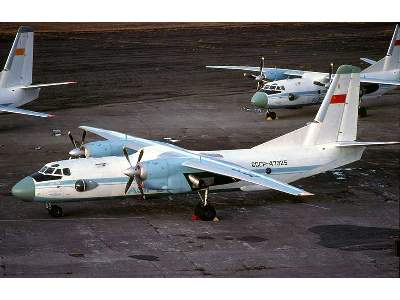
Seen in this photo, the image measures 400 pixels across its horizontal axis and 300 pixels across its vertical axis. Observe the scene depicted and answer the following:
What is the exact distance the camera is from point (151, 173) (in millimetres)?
38406

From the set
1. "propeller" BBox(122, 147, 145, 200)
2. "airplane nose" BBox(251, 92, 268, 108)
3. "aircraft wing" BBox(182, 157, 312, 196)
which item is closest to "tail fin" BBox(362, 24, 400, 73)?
"airplane nose" BBox(251, 92, 268, 108)

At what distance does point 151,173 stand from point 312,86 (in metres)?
27.5

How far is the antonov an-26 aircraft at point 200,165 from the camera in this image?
3866 centimetres

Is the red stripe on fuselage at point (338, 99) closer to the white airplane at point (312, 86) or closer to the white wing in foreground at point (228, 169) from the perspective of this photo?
the white wing in foreground at point (228, 169)

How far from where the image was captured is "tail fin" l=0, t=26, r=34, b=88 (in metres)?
58.2

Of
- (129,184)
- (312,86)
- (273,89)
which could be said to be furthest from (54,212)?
(312,86)

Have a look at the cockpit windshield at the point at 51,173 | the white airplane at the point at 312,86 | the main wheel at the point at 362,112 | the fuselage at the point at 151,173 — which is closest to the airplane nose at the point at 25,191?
the fuselage at the point at 151,173

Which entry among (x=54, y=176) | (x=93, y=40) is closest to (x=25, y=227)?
(x=54, y=176)

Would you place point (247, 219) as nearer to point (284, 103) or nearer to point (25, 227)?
point (25, 227)

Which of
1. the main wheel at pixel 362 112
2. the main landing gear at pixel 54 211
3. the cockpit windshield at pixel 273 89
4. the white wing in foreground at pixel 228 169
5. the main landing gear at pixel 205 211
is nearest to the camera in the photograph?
the white wing in foreground at pixel 228 169

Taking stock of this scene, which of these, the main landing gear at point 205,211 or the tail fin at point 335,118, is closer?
the main landing gear at point 205,211

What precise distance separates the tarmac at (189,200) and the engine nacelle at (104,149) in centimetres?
236

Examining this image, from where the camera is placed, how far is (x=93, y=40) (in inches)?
4451

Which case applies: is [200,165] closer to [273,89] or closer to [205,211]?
[205,211]
